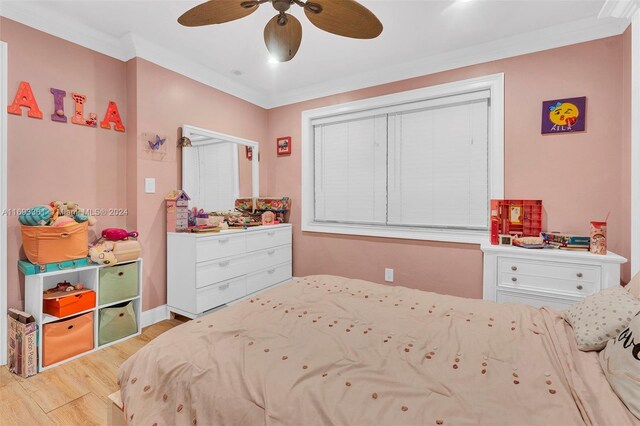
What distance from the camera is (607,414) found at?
2.77 feet

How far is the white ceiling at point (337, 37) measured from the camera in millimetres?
2246

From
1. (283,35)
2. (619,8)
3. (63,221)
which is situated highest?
Result: (619,8)

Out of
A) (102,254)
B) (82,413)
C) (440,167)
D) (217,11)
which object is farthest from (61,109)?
(440,167)

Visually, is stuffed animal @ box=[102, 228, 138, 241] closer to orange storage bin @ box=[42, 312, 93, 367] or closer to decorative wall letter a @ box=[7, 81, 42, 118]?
orange storage bin @ box=[42, 312, 93, 367]

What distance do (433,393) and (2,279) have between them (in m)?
2.81

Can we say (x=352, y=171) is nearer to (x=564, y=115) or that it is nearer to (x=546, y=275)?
(x=564, y=115)

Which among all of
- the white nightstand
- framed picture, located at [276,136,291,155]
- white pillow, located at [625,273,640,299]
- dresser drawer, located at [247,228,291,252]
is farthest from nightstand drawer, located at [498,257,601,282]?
framed picture, located at [276,136,291,155]

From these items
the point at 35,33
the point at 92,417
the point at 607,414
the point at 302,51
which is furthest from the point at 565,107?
the point at 35,33

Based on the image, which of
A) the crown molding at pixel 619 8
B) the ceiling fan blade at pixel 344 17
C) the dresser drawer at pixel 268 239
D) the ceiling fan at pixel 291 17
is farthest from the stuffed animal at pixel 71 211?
the crown molding at pixel 619 8

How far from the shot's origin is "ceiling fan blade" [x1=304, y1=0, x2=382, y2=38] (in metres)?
1.44

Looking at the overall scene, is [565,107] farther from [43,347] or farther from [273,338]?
[43,347]

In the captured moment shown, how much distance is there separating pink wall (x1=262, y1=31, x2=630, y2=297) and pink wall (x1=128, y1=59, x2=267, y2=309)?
202cm

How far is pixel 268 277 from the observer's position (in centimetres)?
361

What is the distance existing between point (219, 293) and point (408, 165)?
2320 millimetres
